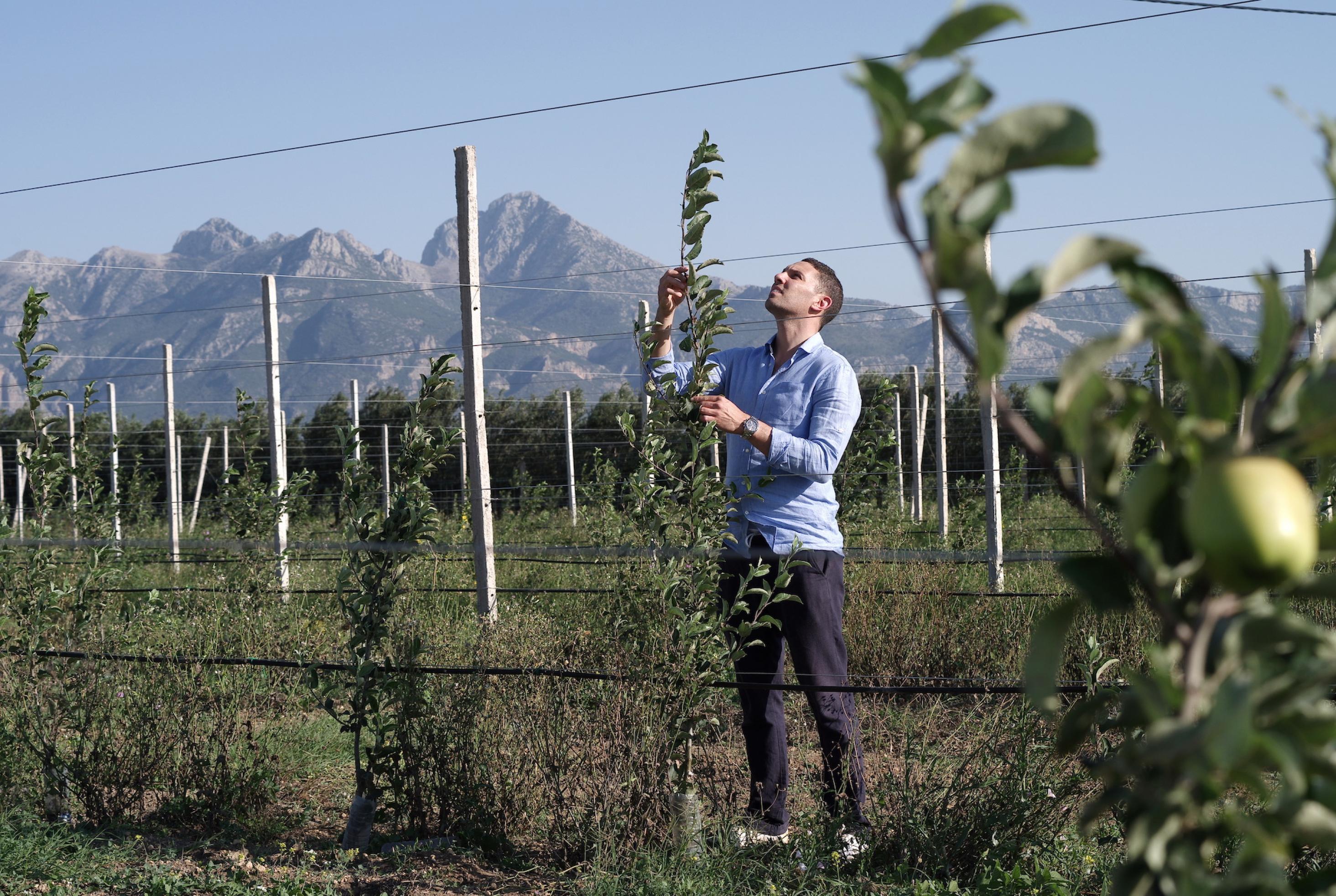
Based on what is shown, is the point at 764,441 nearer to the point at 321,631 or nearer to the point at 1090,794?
the point at 1090,794

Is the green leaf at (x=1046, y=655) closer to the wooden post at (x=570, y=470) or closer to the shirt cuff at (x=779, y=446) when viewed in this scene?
the shirt cuff at (x=779, y=446)

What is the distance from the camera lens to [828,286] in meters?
3.37

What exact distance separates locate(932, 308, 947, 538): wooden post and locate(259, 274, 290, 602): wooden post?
15.7 ft

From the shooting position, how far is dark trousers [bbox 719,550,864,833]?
3141mm

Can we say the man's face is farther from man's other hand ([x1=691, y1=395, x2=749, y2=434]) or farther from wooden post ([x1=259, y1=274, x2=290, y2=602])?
wooden post ([x1=259, y1=274, x2=290, y2=602])

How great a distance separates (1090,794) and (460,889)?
1.75 meters

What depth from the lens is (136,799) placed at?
355 cm

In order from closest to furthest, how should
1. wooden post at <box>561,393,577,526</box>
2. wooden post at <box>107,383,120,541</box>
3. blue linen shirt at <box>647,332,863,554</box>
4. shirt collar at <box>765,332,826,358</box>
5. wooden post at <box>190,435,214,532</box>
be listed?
blue linen shirt at <box>647,332,863,554</box>, shirt collar at <box>765,332,826,358</box>, wooden post at <box>107,383,120,541</box>, wooden post at <box>190,435,214,532</box>, wooden post at <box>561,393,577,526</box>

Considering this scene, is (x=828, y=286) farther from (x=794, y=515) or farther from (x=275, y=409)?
(x=275, y=409)

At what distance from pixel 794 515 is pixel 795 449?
8.5 inches

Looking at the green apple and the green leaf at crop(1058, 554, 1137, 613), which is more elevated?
the green apple

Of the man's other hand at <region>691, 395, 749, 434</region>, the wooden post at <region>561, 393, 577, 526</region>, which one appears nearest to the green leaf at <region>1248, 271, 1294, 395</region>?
the man's other hand at <region>691, 395, 749, 434</region>

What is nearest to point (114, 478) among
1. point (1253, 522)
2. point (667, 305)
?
point (667, 305)

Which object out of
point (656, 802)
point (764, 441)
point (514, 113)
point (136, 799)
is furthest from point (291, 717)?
point (514, 113)
